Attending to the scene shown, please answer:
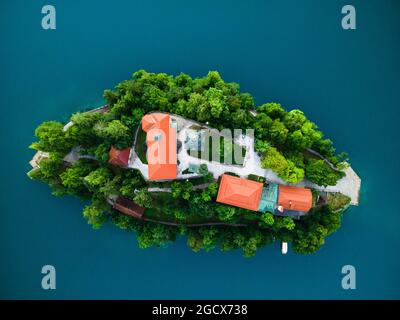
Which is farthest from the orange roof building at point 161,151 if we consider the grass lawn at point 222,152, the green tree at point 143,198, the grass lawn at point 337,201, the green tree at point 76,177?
the grass lawn at point 337,201

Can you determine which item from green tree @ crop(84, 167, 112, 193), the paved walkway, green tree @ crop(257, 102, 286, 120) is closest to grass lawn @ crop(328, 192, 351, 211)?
green tree @ crop(257, 102, 286, 120)

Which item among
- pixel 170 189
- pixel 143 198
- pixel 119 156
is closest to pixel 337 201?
pixel 170 189

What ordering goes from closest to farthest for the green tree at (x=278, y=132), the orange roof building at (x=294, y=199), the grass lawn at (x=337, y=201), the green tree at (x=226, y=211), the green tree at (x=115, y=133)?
the green tree at (x=115, y=133) → the green tree at (x=226, y=211) → the orange roof building at (x=294, y=199) → the green tree at (x=278, y=132) → the grass lawn at (x=337, y=201)

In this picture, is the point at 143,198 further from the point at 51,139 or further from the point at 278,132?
the point at 278,132

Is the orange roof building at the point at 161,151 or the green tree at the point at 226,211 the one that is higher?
the orange roof building at the point at 161,151

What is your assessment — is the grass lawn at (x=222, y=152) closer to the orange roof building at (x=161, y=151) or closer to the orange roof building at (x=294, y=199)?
the orange roof building at (x=161, y=151)
